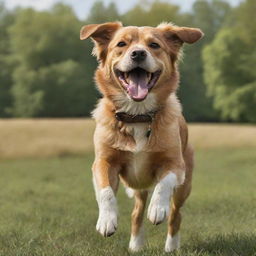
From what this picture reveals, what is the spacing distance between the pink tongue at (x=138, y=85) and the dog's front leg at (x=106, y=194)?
2.43 ft

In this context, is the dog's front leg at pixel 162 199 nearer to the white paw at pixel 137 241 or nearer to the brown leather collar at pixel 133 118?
the brown leather collar at pixel 133 118

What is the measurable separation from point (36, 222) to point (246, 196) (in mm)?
4296

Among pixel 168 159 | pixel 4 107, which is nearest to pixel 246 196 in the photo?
pixel 168 159

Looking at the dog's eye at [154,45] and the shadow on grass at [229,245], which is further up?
the dog's eye at [154,45]

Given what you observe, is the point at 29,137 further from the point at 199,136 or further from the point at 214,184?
the point at 214,184

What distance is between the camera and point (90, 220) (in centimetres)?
835

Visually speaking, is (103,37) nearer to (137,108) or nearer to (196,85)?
(137,108)

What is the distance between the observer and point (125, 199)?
38.2 ft

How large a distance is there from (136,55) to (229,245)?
2051 millimetres

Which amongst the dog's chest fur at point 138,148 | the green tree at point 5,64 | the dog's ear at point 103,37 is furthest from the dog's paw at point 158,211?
the green tree at point 5,64

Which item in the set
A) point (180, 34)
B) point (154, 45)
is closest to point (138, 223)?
point (154, 45)

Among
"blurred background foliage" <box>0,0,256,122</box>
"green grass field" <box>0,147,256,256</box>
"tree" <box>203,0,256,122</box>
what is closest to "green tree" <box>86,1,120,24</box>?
"blurred background foliage" <box>0,0,256,122</box>

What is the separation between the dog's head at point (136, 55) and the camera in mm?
5754

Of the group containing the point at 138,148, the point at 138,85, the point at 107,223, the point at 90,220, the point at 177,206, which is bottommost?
the point at 90,220
